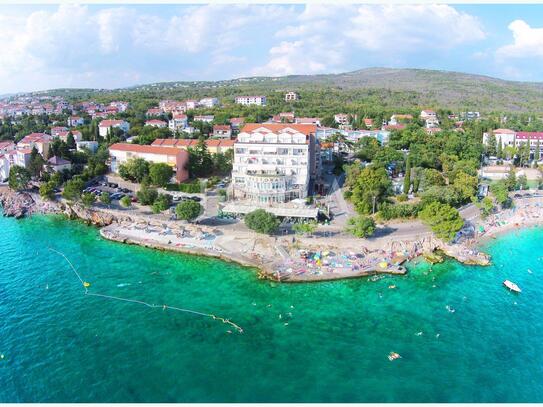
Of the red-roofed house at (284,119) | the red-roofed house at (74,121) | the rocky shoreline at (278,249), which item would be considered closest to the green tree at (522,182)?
the rocky shoreline at (278,249)

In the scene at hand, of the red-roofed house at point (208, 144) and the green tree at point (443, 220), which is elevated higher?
the red-roofed house at point (208, 144)

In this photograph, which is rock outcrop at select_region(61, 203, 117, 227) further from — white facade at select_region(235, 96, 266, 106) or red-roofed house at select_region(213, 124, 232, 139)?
white facade at select_region(235, 96, 266, 106)

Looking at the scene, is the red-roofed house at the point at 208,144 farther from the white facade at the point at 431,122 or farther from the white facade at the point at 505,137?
the white facade at the point at 431,122

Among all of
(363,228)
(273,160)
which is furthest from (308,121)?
(363,228)

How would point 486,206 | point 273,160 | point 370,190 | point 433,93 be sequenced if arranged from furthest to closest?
point 433,93, point 273,160, point 370,190, point 486,206

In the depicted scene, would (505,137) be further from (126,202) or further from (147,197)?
(126,202)

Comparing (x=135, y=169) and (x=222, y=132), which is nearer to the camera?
(x=135, y=169)
